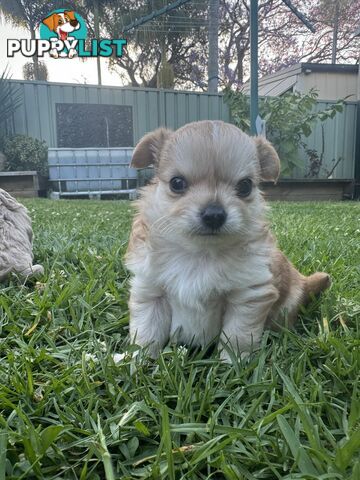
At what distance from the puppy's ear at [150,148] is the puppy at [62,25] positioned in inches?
534

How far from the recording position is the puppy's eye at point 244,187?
1.76m

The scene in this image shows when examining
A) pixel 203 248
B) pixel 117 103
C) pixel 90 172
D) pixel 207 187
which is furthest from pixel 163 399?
pixel 117 103

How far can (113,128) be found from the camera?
1126cm

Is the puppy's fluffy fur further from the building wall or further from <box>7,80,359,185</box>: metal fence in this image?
the building wall

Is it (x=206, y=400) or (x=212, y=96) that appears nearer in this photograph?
(x=206, y=400)

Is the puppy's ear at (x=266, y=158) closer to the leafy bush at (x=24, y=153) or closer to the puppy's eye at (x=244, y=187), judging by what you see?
the puppy's eye at (x=244, y=187)

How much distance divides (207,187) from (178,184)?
0.13 metres

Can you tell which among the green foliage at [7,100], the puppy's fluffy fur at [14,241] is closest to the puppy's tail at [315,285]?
the puppy's fluffy fur at [14,241]

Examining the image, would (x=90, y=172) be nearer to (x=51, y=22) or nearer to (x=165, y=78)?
(x=165, y=78)

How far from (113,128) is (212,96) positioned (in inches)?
111

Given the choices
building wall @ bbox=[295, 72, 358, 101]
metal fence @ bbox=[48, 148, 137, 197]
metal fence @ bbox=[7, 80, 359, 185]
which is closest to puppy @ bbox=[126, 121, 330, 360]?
metal fence @ bbox=[48, 148, 137, 197]

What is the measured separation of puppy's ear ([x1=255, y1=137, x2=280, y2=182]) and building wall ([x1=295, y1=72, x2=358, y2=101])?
40.9 feet

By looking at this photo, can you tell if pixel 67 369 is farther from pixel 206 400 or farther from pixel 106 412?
pixel 206 400

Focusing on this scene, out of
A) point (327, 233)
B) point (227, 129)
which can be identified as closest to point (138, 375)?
point (227, 129)
